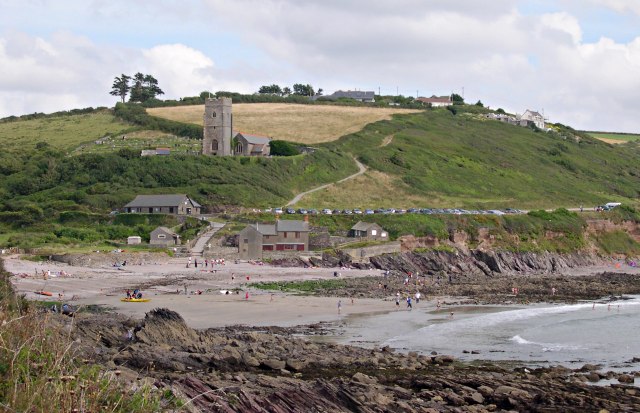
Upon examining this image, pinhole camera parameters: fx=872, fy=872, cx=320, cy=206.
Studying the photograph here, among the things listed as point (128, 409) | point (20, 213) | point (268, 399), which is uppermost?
point (20, 213)

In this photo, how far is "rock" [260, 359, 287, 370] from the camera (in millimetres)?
29875

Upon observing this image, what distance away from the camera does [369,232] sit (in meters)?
82.0

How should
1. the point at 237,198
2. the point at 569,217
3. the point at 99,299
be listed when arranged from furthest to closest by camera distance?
the point at 569,217
the point at 237,198
the point at 99,299

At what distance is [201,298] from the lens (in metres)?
51.4

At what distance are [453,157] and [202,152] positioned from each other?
126 feet

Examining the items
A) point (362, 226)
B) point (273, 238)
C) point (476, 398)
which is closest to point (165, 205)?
point (273, 238)

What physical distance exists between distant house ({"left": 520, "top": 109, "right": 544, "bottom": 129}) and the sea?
385 feet

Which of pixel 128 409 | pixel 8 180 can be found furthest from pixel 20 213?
pixel 128 409

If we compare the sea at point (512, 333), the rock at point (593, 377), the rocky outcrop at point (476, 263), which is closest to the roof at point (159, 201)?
the rocky outcrop at point (476, 263)

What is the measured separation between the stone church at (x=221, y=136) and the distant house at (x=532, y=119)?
77.8m

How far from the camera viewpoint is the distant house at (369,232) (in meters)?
81.9

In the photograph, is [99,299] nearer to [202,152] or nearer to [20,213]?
[20,213]

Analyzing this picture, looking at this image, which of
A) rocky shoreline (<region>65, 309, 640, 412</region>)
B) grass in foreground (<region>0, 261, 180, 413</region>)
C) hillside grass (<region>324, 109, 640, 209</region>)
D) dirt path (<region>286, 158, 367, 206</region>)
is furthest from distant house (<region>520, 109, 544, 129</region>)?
grass in foreground (<region>0, 261, 180, 413</region>)

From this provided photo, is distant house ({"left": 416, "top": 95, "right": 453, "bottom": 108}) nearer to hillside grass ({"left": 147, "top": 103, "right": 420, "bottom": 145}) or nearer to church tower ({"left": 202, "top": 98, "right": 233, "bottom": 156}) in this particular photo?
hillside grass ({"left": 147, "top": 103, "right": 420, "bottom": 145})
